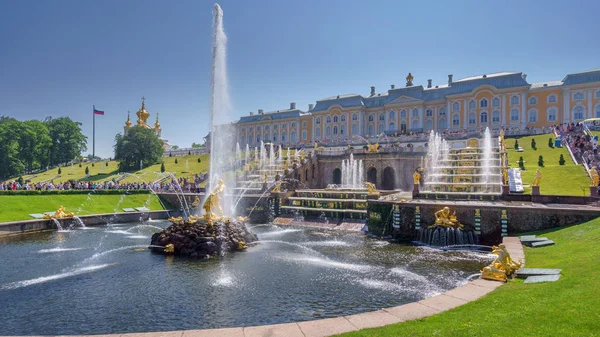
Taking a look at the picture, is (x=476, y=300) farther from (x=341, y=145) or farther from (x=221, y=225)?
(x=341, y=145)

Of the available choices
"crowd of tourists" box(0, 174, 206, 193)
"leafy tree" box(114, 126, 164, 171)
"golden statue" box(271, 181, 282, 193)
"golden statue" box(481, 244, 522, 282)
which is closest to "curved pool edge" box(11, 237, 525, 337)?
"golden statue" box(481, 244, 522, 282)

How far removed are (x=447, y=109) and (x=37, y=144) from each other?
78227mm

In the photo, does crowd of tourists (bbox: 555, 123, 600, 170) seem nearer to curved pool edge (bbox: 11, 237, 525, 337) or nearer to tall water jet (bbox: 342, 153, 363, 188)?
tall water jet (bbox: 342, 153, 363, 188)

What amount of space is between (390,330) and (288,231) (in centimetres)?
1844

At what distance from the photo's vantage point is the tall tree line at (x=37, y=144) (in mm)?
66062

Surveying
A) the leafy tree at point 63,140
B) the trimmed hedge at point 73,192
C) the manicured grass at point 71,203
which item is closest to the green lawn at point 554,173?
the manicured grass at point 71,203

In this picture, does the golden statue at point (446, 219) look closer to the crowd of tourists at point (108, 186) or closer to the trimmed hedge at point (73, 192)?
the crowd of tourists at point (108, 186)

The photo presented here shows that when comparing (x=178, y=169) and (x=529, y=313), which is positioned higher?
(x=178, y=169)

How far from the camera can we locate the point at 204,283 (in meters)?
12.4

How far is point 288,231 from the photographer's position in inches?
987

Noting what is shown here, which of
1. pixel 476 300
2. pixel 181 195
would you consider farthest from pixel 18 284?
pixel 181 195

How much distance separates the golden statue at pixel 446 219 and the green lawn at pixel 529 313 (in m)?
8.96

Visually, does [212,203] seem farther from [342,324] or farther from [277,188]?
[277,188]

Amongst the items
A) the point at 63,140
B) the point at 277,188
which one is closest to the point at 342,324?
the point at 277,188
